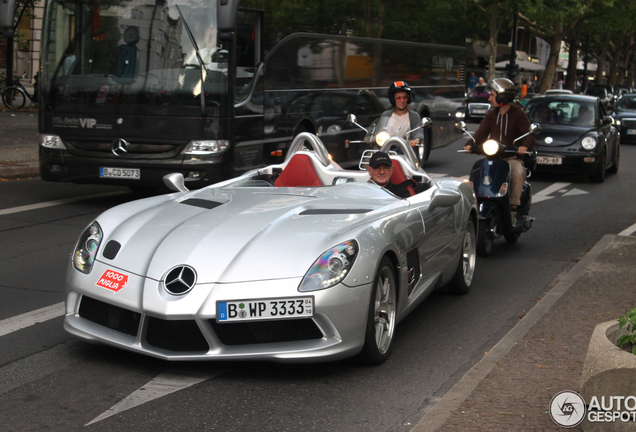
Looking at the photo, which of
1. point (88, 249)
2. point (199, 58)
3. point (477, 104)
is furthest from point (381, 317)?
point (477, 104)

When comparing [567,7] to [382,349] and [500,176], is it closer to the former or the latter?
[500,176]

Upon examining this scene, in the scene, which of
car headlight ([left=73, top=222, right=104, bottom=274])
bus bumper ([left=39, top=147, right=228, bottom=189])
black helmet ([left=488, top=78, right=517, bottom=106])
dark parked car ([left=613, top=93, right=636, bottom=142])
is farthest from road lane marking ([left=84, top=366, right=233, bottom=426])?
dark parked car ([left=613, top=93, right=636, bottom=142])

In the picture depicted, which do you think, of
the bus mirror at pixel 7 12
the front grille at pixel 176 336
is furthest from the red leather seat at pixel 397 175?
the bus mirror at pixel 7 12

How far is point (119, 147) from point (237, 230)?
271 inches

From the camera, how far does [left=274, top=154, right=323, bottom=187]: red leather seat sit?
7.16 metres

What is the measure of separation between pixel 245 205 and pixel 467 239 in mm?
2501

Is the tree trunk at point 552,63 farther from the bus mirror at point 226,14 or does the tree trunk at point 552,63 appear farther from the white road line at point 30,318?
the white road line at point 30,318

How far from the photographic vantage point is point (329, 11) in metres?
14.6

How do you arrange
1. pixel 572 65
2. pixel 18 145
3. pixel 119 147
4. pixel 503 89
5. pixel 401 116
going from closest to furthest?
pixel 503 89
pixel 401 116
pixel 119 147
pixel 18 145
pixel 572 65

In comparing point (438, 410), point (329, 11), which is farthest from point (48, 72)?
point (438, 410)

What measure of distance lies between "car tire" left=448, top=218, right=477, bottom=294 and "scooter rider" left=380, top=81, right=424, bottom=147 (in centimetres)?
296

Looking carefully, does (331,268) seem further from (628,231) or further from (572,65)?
(572,65)

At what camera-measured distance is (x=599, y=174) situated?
1719 cm

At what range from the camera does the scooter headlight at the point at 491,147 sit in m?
9.46
